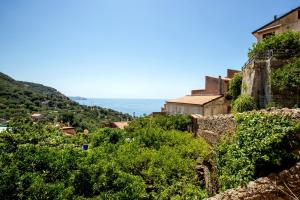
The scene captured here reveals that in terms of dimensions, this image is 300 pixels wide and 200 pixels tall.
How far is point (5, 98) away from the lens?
297 ft

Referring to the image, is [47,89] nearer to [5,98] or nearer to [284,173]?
[5,98]

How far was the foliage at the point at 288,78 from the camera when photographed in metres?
17.6

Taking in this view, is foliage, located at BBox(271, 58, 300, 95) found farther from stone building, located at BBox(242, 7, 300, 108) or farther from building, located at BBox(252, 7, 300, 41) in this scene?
building, located at BBox(252, 7, 300, 41)

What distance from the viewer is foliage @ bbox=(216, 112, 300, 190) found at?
26.6 feet

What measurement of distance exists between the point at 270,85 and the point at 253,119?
10.5m

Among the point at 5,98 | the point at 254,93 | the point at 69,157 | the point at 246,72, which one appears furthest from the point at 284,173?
the point at 5,98

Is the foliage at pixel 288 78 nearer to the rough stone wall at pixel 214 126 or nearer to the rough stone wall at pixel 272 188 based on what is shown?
the rough stone wall at pixel 214 126

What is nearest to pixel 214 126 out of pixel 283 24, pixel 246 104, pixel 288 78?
pixel 246 104

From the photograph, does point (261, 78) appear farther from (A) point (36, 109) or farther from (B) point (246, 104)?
(A) point (36, 109)

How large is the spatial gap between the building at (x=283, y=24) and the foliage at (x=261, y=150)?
2513cm

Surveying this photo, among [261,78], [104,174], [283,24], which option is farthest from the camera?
[283,24]

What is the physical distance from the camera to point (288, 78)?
A: 17766 millimetres

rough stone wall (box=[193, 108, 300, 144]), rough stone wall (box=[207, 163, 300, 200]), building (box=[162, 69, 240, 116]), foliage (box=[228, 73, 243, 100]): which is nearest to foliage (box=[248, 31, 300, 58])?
foliage (box=[228, 73, 243, 100])

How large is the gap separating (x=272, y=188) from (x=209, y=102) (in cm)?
2612
